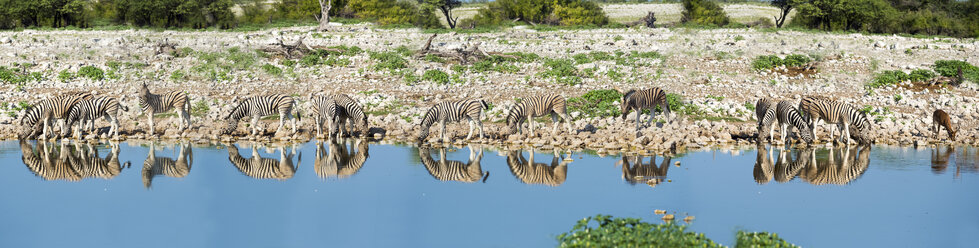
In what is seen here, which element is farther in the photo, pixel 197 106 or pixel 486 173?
pixel 197 106

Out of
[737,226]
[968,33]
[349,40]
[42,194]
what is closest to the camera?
[737,226]

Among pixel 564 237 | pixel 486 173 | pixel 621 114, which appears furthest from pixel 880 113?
pixel 564 237

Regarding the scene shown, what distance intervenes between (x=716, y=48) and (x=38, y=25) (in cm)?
2743

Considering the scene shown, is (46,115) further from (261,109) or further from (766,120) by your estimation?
(766,120)

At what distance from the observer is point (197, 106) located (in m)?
22.9

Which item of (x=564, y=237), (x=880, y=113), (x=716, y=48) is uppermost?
(x=716, y=48)

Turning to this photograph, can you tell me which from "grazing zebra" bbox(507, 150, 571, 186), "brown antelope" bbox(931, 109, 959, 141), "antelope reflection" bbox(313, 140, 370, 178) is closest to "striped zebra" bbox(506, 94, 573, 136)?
"grazing zebra" bbox(507, 150, 571, 186)

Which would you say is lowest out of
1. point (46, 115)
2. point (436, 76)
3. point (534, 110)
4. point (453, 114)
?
point (46, 115)

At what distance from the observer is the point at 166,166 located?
1625 cm

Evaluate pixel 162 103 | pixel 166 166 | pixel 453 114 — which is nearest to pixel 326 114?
pixel 453 114

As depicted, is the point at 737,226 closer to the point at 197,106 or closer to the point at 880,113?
the point at 880,113

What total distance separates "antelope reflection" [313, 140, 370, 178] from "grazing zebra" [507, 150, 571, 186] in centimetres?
269

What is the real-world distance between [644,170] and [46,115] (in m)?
12.3

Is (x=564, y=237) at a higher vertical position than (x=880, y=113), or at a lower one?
lower
